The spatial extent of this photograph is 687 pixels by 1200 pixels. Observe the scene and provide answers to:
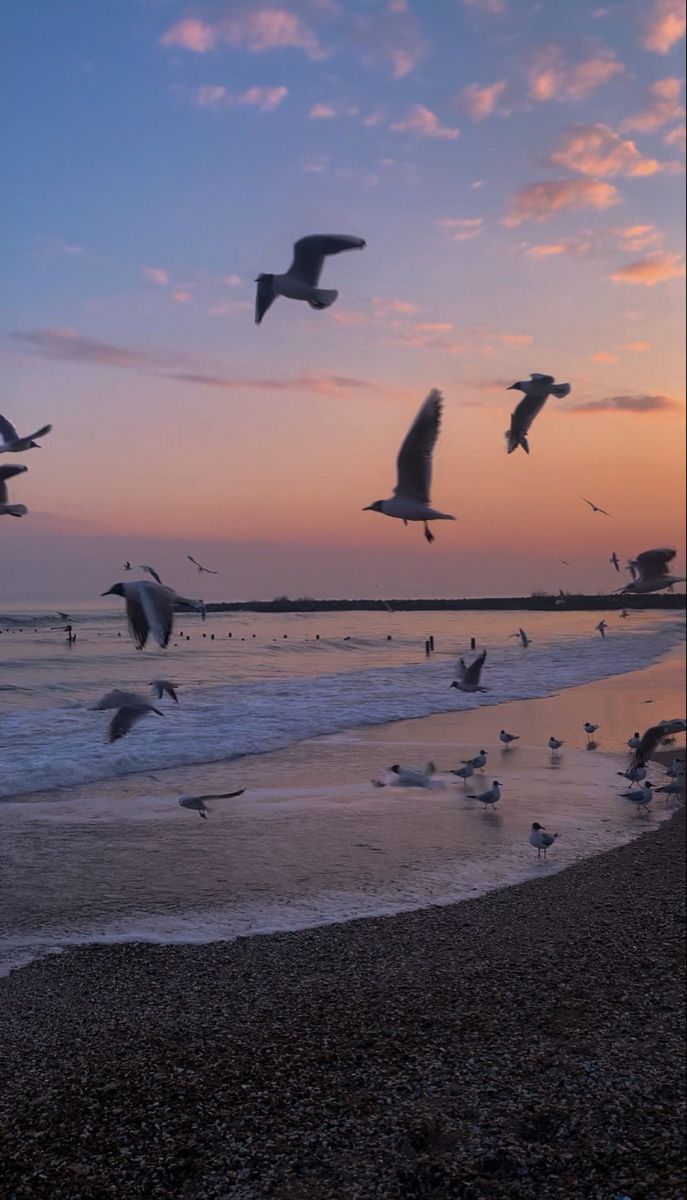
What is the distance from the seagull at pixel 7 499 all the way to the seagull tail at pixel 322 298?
126 cm

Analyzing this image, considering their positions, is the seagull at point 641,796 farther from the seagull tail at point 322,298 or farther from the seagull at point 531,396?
the seagull tail at point 322,298

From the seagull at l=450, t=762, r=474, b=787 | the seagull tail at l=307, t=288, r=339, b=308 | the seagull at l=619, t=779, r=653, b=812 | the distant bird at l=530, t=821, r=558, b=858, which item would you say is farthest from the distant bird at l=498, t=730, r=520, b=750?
the seagull tail at l=307, t=288, r=339, b=308

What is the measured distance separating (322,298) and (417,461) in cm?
99

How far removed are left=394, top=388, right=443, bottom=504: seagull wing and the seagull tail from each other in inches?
35.3

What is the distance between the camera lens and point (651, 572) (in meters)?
4.78

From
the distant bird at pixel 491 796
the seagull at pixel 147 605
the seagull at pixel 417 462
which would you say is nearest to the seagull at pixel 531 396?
the seagull at pixel 417 462

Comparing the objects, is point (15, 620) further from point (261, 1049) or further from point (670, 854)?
point (670, 854)

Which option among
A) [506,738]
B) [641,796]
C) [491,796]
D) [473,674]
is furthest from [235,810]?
[506,738]

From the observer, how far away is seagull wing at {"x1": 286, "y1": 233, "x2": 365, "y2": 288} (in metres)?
3.57

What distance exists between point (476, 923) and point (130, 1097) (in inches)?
144

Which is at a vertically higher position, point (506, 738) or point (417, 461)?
point (417, 461)

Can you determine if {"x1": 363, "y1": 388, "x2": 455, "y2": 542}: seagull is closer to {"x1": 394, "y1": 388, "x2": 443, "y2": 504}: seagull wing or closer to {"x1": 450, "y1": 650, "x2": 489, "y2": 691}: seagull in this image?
{"x1": 394, "y1": 388, "x2": 443, "y2": 504}: seagull wing

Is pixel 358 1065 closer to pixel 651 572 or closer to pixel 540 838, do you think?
pixel 651 572

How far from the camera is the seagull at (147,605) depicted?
3111 mm
